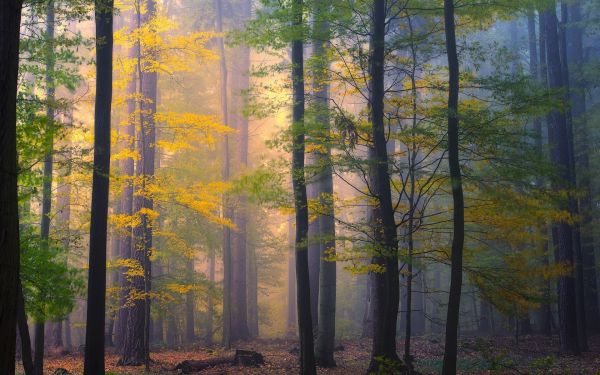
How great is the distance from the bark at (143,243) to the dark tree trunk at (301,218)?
4877 mm

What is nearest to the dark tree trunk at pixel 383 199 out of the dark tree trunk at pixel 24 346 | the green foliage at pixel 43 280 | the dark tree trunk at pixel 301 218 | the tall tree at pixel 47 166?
the dark tree trunk at pixel 301 218

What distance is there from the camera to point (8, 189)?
18.2 feet

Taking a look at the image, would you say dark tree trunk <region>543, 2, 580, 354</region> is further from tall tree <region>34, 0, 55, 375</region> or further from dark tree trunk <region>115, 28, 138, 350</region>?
tall tree <region>34, 0, 55, 375</region>

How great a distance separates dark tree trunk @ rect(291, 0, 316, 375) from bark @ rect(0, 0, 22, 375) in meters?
6.14

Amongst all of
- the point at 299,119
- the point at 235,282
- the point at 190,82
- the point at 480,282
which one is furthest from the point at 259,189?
the point at 190,82

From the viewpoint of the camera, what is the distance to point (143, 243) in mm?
14625

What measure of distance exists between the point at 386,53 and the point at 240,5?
58.3 feet

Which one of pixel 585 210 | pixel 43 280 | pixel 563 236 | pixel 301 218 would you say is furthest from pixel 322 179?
pixel 585 210

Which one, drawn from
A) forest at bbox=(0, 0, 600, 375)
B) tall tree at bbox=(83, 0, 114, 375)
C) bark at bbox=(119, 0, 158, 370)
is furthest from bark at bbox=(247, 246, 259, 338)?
tall tree at bbox=(83, 0, 114, 375)

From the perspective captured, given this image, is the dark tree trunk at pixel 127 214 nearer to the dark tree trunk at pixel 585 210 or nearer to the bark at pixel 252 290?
the bark at pixel 252 290

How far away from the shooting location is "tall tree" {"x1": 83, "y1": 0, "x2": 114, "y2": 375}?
9609 mm

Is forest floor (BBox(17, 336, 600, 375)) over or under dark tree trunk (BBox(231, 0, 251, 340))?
under

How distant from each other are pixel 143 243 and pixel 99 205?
4.86 meters

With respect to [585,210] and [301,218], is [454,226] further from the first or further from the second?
[585,210]
